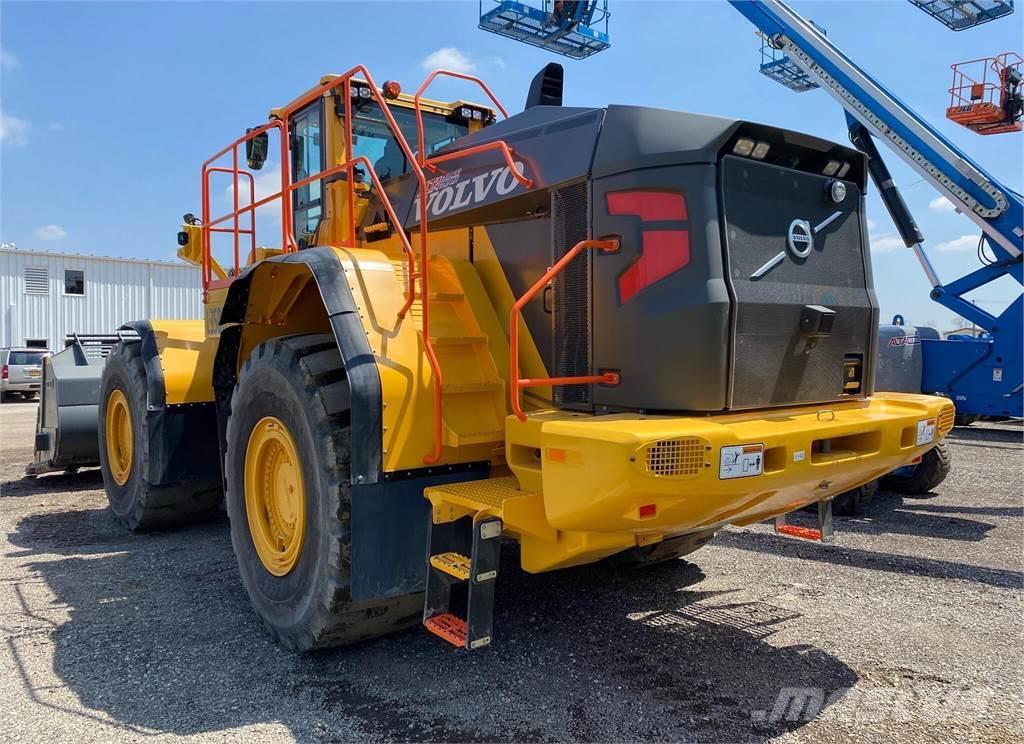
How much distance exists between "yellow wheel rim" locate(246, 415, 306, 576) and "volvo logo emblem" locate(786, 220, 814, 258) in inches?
95.6

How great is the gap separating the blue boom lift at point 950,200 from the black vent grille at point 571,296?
6.44 meters

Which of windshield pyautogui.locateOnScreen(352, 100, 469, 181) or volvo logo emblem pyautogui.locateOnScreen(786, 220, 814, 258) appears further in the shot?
windshield pyautogui.locateOnScreen(352, 100, 469, 181)

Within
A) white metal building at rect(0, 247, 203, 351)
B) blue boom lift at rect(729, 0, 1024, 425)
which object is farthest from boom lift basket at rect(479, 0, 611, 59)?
white metal building at rect(0, 247, 203, 351)

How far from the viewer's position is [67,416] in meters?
7.76

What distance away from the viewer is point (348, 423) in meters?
3.45

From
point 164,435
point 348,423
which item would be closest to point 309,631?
point 348,423

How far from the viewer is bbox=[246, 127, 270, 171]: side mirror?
5730 mm

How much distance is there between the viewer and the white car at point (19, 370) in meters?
19.9

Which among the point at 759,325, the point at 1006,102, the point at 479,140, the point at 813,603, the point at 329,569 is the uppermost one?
the point at 1006,102

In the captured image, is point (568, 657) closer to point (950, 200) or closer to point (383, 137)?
point (383, 137)

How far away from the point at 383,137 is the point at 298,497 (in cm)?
272

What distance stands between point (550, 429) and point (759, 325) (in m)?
1.03

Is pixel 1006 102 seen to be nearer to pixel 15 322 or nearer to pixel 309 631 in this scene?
pixel 309 631

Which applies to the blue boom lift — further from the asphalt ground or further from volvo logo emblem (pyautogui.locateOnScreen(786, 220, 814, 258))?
volvo logo emblem (pyautogui.locateOnScreen(786, 220, 814, 258))
